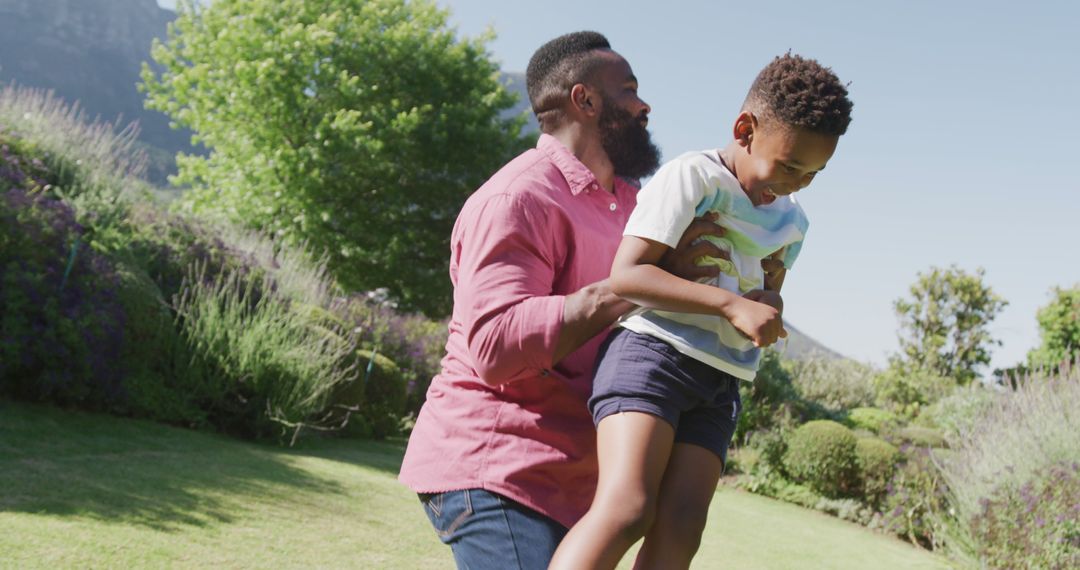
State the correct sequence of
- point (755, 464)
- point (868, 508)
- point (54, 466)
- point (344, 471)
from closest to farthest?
point (54, 466)
point (344, 471)
point (868, 508)
point (755, 464)

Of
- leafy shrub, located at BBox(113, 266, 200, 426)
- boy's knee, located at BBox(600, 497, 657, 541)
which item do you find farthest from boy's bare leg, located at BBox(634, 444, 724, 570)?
leafy shrub, located at BBox(113, 266, 200, 426)

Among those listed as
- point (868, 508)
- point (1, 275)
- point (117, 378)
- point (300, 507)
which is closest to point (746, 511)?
point (868, 508)

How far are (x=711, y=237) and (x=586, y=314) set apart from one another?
44 centimetres

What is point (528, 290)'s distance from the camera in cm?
167

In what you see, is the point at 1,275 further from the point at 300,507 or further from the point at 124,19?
the point at 124,19

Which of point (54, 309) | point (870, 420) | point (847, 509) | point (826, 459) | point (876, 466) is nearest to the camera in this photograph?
point (54, 309)

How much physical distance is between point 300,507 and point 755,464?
24.2 ft

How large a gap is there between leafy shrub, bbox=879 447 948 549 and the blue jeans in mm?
8860

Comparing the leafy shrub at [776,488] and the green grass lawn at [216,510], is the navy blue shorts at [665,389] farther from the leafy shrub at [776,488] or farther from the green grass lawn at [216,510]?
the leafy shrub at [776,488]

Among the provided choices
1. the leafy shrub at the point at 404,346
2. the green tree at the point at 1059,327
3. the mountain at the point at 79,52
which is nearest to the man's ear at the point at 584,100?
the leafy shrub at the point at 404,346

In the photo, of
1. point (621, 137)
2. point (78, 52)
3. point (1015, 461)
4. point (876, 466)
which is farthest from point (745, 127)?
point (78, 52)

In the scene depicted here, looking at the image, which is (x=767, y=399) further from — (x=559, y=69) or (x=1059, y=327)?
(x=559, y=69)

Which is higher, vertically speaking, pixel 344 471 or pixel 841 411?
pixel 841 411

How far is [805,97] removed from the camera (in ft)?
6.70
